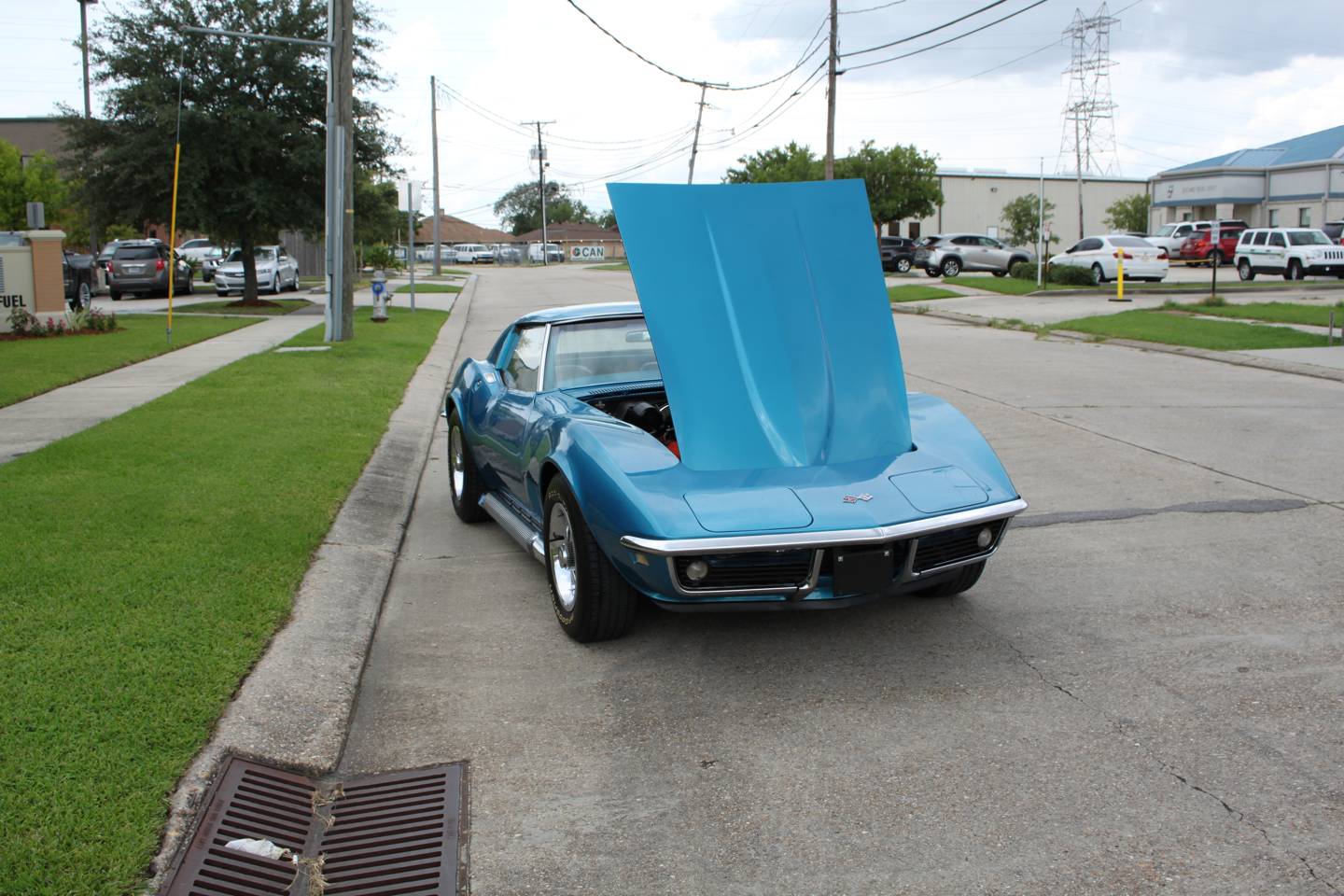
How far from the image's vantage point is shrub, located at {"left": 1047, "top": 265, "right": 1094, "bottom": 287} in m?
32.4

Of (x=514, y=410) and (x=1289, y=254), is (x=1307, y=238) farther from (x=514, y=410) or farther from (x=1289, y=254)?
(x=514, y=410)

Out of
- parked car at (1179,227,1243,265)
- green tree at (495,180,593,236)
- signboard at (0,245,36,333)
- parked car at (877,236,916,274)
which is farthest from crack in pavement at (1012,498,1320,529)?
green tree at (495,180,593,236)

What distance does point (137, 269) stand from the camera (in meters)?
30.7

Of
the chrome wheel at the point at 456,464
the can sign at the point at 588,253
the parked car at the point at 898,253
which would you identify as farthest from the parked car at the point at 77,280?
the can sign at the point at 588,253

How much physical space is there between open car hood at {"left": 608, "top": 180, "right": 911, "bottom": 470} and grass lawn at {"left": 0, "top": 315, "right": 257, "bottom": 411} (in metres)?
8.54

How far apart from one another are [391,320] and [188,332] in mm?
4593

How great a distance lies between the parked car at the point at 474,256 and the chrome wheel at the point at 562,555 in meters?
89.9

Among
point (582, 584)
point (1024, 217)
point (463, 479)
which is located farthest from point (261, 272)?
point (1024, 217)

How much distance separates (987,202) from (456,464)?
7448 centimetres

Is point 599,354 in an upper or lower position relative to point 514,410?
upper

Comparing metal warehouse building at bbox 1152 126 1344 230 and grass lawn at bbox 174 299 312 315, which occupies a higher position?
metal warehouse building at bbox 1152 126 1344 230

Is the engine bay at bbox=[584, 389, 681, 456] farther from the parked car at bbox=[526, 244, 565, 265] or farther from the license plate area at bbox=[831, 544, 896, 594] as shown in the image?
the parked car at bbox=[526, 244, 565, 265]

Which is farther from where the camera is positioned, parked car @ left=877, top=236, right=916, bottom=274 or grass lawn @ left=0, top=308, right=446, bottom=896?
parked car @ left=877, top=236, right=916, bottom=274

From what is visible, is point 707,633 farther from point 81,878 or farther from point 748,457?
point 81,878
